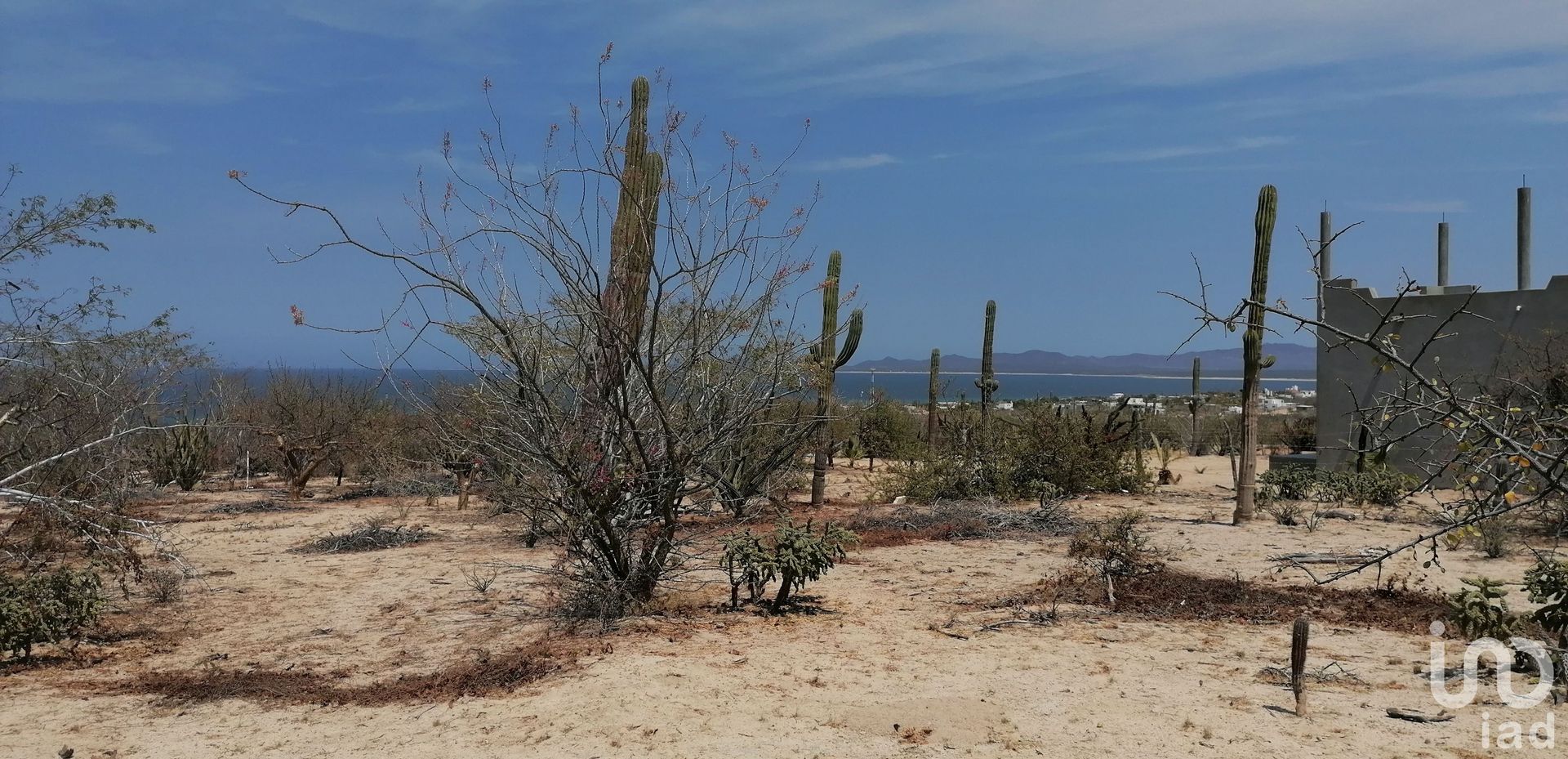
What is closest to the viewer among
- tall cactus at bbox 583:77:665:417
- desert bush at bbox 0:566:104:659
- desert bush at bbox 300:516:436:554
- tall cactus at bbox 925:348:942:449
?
desert bush at bbox 0:566:104:659

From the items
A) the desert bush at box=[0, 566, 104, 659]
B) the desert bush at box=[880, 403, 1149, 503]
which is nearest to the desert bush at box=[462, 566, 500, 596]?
the desert bush at box=[0, 566, 104, 659]

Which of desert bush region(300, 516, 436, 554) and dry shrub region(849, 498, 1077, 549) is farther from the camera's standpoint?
dry shrub region(849, 498, 1077, 549)

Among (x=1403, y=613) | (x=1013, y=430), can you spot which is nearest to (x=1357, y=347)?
(x=1013, y=430)

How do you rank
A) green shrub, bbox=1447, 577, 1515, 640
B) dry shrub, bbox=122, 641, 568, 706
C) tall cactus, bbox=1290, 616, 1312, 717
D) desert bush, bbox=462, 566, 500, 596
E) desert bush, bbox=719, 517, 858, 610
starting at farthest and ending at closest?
desert bush, bbox=462, 566, 500, 596
desert bush, bbox=719, 517, 858, 610
dry shrub, bbox=122, 641, 568, 706
green shrub, bbox=1447, 577, 1515, 640
tall cactus, bbox=1290, 616, 1312, 717

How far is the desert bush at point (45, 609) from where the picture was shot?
654 centimetres

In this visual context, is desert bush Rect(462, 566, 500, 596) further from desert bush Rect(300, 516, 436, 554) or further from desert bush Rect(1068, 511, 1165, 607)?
desert bush Rect(1068, 511, 1165, 607)

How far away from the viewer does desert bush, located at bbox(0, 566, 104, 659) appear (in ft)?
21.5

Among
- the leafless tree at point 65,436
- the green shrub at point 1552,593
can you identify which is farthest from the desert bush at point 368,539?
the green shrub at point 1552,593

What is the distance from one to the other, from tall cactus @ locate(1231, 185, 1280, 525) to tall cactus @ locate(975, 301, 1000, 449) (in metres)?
3.91

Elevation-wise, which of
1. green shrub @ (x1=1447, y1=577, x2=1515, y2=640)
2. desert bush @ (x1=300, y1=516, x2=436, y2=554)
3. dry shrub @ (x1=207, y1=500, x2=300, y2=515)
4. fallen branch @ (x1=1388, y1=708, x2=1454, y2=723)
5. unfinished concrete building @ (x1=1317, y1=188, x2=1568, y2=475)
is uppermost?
unfinished concrete building @ (x1=1317, y1=188, x2=1568, y2=475)

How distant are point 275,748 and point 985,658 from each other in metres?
3.97

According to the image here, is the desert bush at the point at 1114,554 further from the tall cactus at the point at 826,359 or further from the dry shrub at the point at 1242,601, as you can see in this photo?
the tall cactus at the point at 826,359

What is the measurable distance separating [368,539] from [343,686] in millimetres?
6464

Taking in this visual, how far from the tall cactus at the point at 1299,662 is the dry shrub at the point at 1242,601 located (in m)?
2.39
